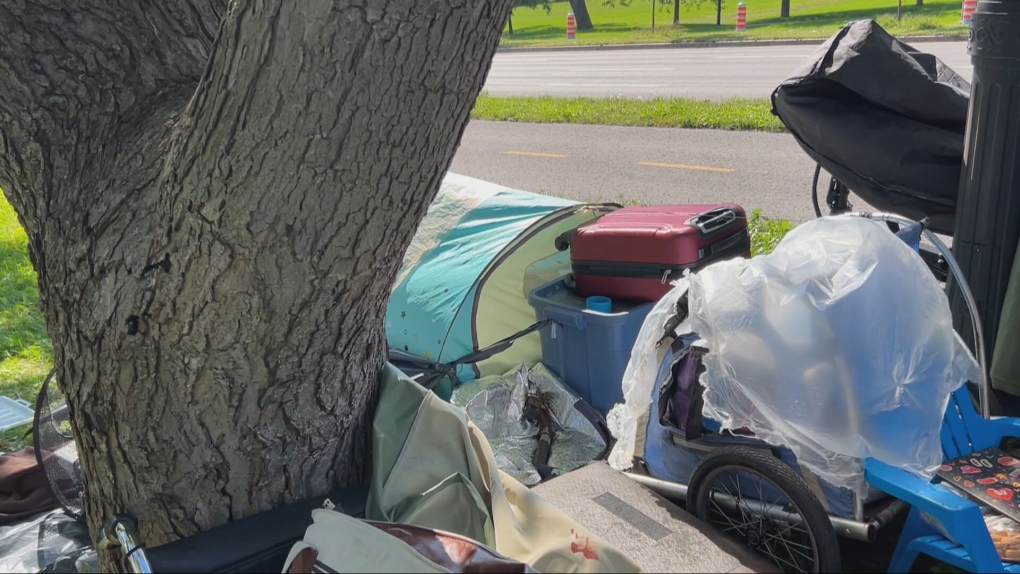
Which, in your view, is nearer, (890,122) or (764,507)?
(764,507)

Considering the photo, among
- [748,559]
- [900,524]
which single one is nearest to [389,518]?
[748,559]

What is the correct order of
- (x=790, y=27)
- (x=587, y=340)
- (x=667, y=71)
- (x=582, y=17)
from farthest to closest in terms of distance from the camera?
(x=582, y=17) < (x=790, y=27) < (x=667, y=71) < (x=587, y=340)

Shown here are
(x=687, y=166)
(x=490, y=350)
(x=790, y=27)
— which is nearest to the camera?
(x=490, y=350)

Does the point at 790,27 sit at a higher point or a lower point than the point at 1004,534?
higher

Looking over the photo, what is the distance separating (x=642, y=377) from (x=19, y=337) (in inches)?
158

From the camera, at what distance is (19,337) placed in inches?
202

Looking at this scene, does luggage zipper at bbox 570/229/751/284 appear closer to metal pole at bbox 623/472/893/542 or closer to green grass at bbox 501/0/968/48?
metal pole at bbox 623/472/893/542

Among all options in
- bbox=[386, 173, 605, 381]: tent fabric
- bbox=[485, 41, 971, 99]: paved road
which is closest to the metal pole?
bbox=[386, 173, 605, 381]: tent fabric

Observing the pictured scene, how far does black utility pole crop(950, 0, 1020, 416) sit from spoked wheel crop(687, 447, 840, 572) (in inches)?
48.4

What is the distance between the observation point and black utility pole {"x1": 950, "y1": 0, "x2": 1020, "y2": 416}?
3.06 meters

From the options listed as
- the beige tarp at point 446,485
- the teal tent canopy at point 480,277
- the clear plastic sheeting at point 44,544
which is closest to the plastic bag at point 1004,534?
the beige tarp at point 446,485

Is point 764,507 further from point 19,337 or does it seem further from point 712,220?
point 19,337

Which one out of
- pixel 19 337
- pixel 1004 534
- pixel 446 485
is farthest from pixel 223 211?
pixel 19 337

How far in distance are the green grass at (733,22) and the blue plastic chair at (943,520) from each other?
19.2m
